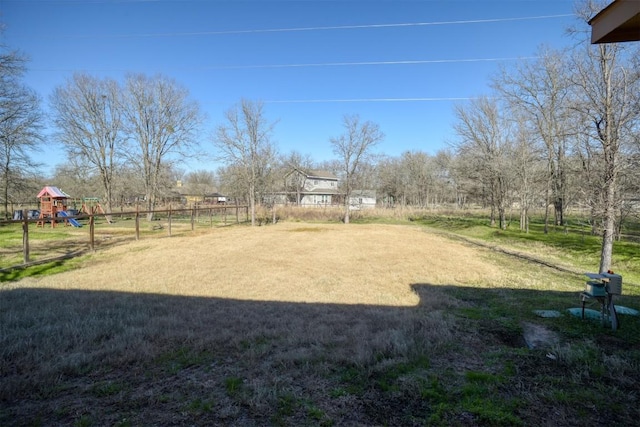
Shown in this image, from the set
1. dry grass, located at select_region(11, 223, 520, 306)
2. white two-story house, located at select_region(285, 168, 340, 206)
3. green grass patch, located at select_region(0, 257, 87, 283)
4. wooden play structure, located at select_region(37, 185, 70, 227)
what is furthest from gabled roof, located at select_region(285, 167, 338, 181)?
green grass patch, located at select_region(0, 257, 87, 283)

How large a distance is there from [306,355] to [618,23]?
504 cm

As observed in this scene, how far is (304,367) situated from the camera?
362cm

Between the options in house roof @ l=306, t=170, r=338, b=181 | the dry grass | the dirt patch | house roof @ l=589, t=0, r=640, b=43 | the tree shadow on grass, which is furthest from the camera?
house roof @ l=306, t=170, r=338, b=181

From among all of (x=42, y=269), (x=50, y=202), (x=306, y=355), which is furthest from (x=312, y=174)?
(x=306, y=355)

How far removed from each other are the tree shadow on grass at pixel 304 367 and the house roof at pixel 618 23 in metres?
3.64

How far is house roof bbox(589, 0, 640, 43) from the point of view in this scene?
336 cm

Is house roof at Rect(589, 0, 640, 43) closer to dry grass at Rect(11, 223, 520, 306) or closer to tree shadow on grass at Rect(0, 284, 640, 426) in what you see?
tree shadow on grass at Rect(0, 284, 640, 426)

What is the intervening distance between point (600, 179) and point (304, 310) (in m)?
8.62

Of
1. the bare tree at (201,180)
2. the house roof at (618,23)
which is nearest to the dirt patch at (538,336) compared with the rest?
the house roof at (618,23)

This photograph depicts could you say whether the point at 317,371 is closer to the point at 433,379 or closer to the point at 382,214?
the point at 433,379

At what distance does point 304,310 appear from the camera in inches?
236

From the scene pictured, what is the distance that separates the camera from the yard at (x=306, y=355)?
9.05ft

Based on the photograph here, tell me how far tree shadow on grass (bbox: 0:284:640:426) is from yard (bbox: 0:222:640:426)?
0.06ft

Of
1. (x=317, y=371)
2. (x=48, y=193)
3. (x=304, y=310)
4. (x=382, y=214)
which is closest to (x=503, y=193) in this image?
(x=382, y=214)
